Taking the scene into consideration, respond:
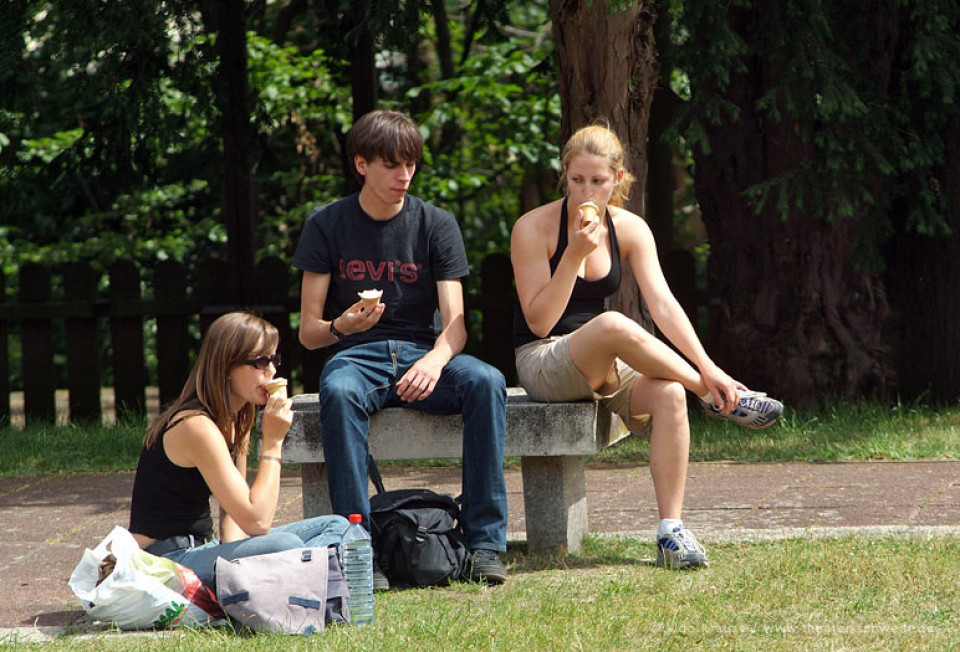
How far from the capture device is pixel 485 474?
4562 mm

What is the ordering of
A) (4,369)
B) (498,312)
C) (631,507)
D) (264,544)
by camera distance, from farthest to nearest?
(4,369) < (498,312) < (631,507) < (264,544)

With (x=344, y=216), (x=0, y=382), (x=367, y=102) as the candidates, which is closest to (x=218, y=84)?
(x=367, y=102)

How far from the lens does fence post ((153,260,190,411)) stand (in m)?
9.51

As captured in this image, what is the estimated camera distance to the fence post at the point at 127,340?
31.3ft

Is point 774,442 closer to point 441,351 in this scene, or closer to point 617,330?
point 617,330

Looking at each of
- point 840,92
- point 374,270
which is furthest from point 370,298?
point 840,92

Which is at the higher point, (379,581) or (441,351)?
(441,351)

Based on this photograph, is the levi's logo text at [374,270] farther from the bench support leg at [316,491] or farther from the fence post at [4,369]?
the fence post at [4,369]

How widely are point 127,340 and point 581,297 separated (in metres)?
5.51

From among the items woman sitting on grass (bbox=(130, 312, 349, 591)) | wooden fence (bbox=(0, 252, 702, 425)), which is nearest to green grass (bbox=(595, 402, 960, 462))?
wooden fence (bbox=(0, 252, 702, 425))

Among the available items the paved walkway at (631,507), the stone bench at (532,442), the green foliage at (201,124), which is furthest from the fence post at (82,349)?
the stone bench at (532,442)

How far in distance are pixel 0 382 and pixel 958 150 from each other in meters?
7.12

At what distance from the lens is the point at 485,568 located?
4445 mm

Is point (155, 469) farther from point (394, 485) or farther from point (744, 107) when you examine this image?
point (744, 107)
